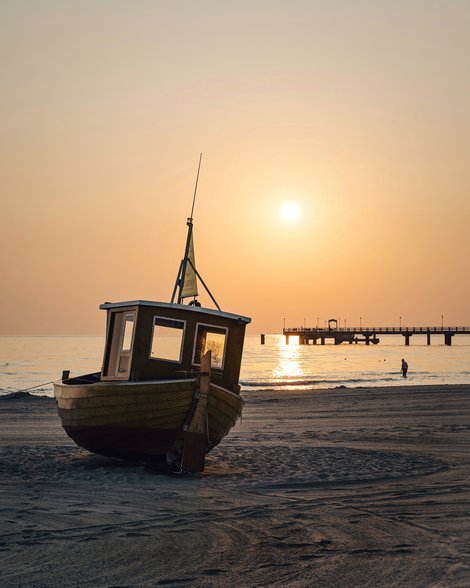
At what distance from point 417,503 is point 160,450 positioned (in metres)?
5.44

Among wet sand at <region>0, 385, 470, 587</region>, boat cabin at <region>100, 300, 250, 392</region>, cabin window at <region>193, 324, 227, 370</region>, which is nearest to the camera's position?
wet sand at <region>0, 385, 470, 587</region>

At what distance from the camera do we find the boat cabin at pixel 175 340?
15102mm

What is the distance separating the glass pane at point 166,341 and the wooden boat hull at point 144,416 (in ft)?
2.31

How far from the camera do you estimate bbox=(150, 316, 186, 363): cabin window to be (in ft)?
49.9

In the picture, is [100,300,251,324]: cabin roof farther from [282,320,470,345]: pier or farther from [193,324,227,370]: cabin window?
[282,320,470,345]: pier

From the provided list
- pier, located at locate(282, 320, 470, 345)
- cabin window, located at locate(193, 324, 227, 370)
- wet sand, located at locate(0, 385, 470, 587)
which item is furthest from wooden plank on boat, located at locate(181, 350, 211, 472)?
pier, located at locate(282, 320, 470, 345)

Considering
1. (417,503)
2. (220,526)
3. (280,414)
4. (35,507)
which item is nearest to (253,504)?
(220,526)

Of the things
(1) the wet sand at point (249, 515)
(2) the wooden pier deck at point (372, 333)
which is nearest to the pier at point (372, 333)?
(2) the wooden pier deck at point (372, 333)

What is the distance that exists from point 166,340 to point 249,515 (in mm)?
5227

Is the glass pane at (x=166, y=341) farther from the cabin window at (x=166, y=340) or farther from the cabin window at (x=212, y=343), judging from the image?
the cabin window at (x=212, y=343)

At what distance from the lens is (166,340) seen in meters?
15.3

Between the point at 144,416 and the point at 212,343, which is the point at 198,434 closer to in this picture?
the point at 144,416

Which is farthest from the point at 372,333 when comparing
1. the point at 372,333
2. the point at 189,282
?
the point at 189,282

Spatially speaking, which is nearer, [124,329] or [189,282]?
[124,329]
